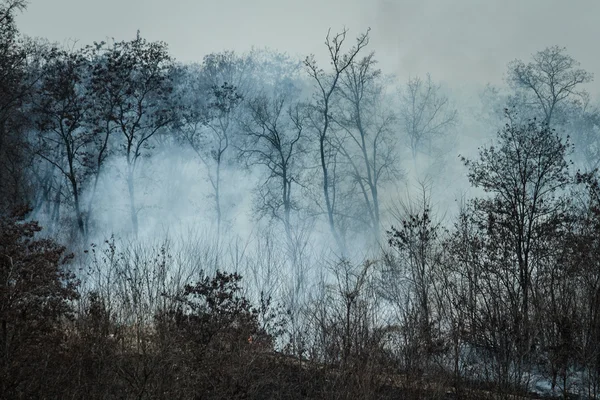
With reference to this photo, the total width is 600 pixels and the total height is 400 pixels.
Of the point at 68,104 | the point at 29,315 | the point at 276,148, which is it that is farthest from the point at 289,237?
the point at 29,315

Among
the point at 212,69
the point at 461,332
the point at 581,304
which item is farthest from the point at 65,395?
the point at 212,69

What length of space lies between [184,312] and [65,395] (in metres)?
2.92

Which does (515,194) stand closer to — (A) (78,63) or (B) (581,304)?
(B) (581,304)

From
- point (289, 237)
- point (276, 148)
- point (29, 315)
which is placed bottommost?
point (29, 315)

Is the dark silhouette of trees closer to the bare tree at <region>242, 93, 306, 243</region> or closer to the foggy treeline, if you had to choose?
the foggy treeline

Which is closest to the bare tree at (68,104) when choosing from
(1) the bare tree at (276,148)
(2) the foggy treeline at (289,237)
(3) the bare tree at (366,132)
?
(2) the foggy treeline at (289,237)

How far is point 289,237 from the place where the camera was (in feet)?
72.3

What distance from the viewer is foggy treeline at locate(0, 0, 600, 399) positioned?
1115 cm

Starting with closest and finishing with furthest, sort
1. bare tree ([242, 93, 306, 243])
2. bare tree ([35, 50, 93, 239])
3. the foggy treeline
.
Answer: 1. the foggy treeline
2. bare tree ([35, 50, 93, 239])
3. bare tree ([242, 93, 306, 243])

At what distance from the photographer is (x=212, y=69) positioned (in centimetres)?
3198

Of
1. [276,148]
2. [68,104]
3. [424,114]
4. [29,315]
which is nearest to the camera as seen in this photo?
[29,315]

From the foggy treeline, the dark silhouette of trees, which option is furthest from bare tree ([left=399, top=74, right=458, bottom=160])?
the dark silhouette of trees

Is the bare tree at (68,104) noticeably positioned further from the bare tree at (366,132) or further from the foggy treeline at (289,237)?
the bare tree at (366,132)

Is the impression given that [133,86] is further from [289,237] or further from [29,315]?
[29,315]
